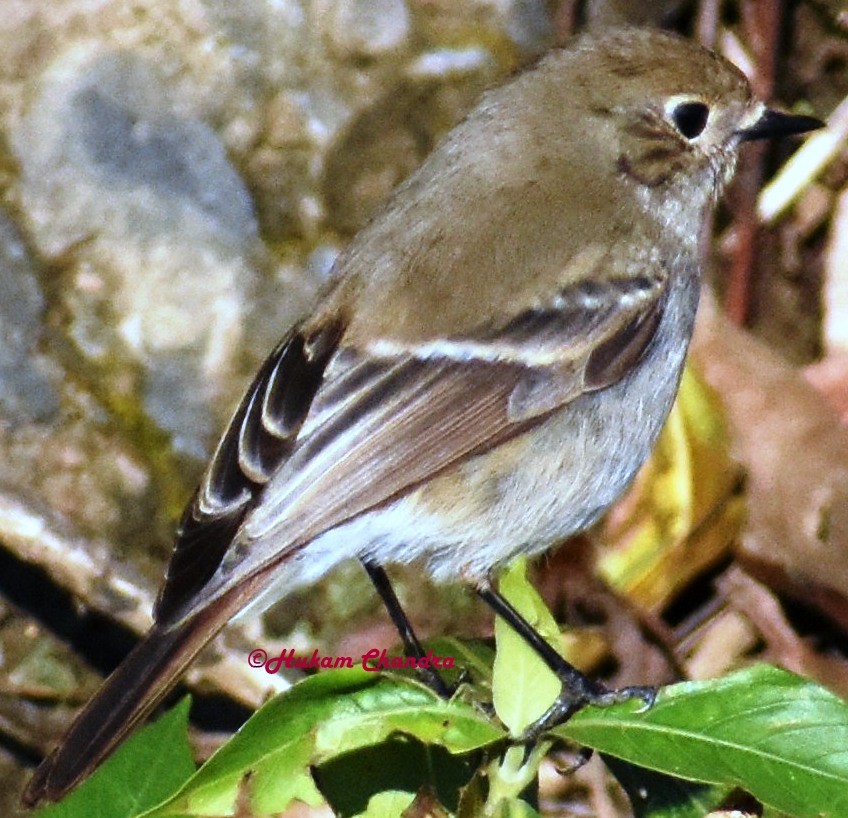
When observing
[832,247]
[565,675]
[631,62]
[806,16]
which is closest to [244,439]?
[565,675]

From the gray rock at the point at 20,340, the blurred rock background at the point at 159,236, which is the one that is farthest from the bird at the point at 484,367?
the gray rock at the point at 20,340

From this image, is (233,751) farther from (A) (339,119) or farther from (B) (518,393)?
(A) (339,119)

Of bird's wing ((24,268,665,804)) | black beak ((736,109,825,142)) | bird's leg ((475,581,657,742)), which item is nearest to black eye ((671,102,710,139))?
black beak ((736,109,825,142))

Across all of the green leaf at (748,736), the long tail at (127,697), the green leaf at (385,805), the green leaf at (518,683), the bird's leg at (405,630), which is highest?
the long tail at (127,697)

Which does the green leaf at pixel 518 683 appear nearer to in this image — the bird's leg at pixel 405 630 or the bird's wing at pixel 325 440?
the bird's leg at pixel 405 630

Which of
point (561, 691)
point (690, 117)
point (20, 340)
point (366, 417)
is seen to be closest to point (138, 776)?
point (561, 691)

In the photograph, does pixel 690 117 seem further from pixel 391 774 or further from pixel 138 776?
pixel 138 776
